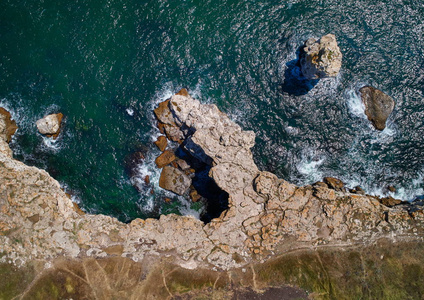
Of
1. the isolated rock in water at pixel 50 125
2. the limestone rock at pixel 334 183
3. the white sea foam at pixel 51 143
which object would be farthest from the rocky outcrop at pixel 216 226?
the isolated rock in water at pixel 50 125

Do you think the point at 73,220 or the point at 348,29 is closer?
the point at 73,220

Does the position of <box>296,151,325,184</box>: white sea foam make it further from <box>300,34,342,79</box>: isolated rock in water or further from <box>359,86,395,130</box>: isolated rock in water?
<box>300,34,342,79</box>: isolated rock in water

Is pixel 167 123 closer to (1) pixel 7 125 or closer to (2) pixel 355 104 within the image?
(1) pixel 7 125

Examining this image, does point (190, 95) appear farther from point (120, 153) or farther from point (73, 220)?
point (73, 220)

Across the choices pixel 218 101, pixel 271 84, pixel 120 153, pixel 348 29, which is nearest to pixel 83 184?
pixel 120 153

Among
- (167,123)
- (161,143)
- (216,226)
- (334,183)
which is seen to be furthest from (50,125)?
(334,183)

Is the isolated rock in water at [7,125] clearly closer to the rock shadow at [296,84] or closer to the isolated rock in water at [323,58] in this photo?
the rock shadow at [296,84]
